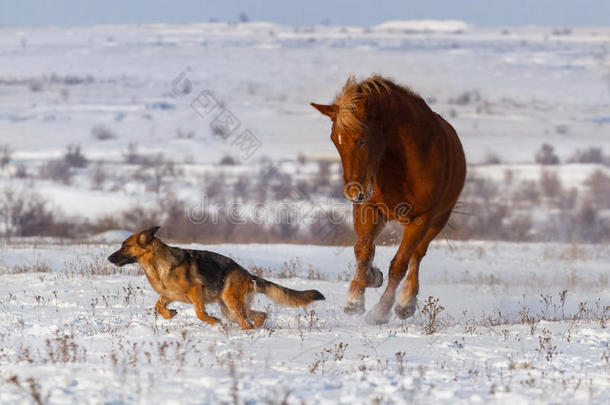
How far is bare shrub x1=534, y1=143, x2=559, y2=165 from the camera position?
66250mm

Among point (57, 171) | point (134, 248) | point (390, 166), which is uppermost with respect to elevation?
point (57, 171)

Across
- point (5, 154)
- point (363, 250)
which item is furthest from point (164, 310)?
point (5, 154)

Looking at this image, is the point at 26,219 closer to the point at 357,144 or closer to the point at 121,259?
the point at 121,259

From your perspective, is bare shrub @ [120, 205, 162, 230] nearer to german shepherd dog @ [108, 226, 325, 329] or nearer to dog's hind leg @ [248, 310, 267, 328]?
german shepherd dog @ [108, 226, 325, 329]

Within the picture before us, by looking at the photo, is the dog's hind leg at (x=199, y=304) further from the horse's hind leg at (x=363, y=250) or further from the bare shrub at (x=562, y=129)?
the bare shrub at (x=562, y=129)

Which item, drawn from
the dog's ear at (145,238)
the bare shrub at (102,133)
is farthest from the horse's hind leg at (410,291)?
the bare shrub at (102,133)

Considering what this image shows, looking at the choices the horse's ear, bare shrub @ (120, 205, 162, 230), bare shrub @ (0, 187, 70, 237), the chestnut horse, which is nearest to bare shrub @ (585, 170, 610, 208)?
bare shrub @ (120, 205, 162, 230)

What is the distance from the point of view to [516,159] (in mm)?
68375

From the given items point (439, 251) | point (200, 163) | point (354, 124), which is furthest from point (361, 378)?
point (200, 163)

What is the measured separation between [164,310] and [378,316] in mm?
2316

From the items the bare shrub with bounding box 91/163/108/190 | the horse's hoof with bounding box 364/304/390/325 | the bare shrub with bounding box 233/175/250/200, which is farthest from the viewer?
the bare shrub with bounding box 91/163/108/190

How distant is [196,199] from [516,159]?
29.0 m

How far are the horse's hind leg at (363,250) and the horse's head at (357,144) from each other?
100cm

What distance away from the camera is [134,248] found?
29.8ft
